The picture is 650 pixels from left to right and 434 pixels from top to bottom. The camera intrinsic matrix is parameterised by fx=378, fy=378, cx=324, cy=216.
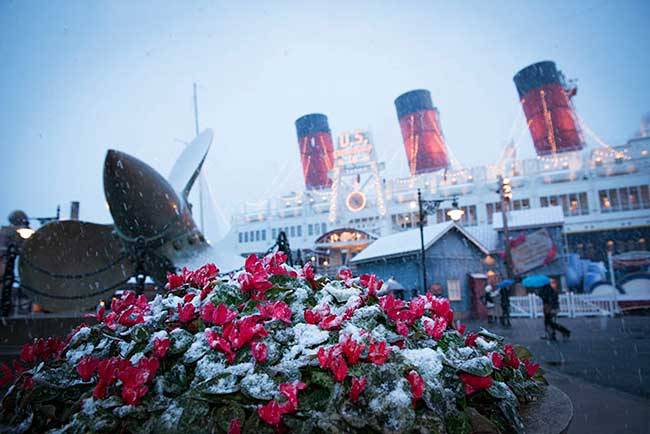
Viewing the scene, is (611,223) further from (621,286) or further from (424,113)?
(424,113)

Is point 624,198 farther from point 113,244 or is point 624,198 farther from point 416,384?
point 416,384

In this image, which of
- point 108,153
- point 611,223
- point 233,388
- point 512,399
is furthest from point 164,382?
point 611,223

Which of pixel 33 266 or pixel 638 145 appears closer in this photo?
pixel 33 266

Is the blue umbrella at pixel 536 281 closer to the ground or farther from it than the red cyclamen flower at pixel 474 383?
closer to the ground

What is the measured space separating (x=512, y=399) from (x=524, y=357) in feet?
3.75

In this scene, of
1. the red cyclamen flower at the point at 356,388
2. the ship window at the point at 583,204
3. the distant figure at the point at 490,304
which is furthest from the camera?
the ship window at the point at 583,204

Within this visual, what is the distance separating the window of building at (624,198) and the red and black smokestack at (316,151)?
30.1 meters

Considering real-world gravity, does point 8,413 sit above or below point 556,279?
above

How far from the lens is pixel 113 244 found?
33.4 feet

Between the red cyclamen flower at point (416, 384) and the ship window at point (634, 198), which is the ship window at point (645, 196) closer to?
the ship window at point (634, 198)

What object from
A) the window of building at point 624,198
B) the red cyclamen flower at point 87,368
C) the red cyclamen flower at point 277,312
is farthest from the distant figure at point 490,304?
the window of building at point 624,198

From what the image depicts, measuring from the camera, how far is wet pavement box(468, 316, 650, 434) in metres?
3.67

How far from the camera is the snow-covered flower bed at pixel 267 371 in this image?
1.67 metres

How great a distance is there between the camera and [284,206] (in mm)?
45562
